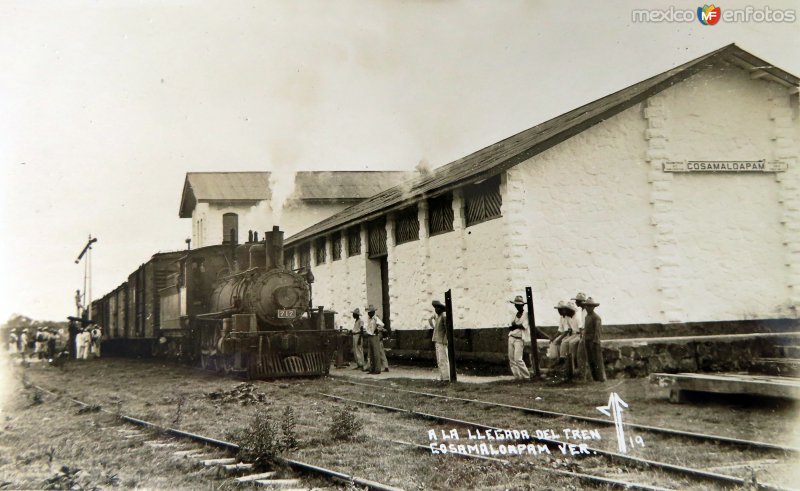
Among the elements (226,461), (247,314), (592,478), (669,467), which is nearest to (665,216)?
(247,314)

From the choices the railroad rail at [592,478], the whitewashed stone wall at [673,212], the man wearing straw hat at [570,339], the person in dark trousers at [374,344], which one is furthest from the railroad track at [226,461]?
the whitewashed stone wall at [673,212]

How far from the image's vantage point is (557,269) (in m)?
13.5

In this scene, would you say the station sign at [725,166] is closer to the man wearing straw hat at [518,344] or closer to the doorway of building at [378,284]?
the man wearing straw hat at [518,344]

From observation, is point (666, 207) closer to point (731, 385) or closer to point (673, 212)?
point (673, 212)

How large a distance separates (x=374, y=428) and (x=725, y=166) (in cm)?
984

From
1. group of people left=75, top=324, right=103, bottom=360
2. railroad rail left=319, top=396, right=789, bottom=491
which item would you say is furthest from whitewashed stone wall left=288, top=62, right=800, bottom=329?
group of people left=75, top=324, right=103, bottom=360

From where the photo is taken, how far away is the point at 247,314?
1340 cm

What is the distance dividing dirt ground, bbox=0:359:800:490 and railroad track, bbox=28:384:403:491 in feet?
0.64

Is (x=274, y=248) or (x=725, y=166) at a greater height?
(x=725, y=166)

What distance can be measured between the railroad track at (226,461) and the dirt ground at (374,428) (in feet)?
0.64

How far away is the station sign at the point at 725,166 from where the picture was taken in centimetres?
1369

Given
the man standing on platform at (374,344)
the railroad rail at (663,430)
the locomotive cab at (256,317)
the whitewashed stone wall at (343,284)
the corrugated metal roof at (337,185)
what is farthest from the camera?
the corrugated metal roof at (337,185)

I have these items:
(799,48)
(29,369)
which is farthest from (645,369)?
(29,369)

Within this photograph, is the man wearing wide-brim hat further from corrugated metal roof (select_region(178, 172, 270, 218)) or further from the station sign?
corrugated metal roof (select_region(178, 172, 270, 218))
